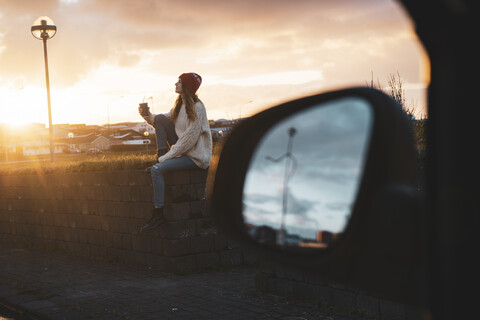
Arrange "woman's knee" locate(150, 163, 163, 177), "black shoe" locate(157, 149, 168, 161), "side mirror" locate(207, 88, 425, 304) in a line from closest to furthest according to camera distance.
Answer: "side mirror" locate(207, 88, 425, 304) → "woman's knee" locate(150, 163, 163, 177) → "black shoe" locate(157, 149, 168, 161)

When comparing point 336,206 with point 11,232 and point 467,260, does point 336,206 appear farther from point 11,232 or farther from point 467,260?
point 11,232

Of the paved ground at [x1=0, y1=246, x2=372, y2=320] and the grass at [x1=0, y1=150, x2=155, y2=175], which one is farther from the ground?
the grass at [x1=0, y1=150, x2=155, y2=175]

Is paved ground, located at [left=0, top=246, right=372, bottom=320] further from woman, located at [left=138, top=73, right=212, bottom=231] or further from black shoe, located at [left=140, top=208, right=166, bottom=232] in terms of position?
woman, located at [left=138, top=73, right=212, bottom=231]

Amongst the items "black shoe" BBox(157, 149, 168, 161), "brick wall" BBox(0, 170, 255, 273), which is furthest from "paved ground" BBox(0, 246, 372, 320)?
"black shoe" BBox(157, 149, 168, 161)

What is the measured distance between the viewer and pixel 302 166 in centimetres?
117

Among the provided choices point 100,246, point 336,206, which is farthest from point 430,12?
point 100,246

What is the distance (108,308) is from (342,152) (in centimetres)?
550

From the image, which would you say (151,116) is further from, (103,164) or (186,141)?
(103,164)

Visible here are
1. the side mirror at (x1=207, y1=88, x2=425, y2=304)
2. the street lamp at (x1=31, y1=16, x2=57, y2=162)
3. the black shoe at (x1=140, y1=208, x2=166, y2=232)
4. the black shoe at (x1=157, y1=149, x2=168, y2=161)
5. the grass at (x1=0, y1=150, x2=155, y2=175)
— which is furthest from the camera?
the street lamp at (x1=31, y1=16, x2=57, y2=162)

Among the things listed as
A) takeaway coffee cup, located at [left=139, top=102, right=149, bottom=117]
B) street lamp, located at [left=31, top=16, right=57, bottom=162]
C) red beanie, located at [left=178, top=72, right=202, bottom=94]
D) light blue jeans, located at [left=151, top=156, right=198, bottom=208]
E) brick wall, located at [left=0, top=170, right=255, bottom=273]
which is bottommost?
brick wall, located at [left=0, top=170, right=255, bottom=273]

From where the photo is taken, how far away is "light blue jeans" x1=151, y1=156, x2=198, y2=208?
7965 millimetres

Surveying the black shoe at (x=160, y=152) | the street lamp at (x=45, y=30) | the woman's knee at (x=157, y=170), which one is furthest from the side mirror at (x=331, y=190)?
the street lamp at (x=45, y=30)

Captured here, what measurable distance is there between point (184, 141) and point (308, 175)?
6930 mm

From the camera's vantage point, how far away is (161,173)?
26.2 feet
